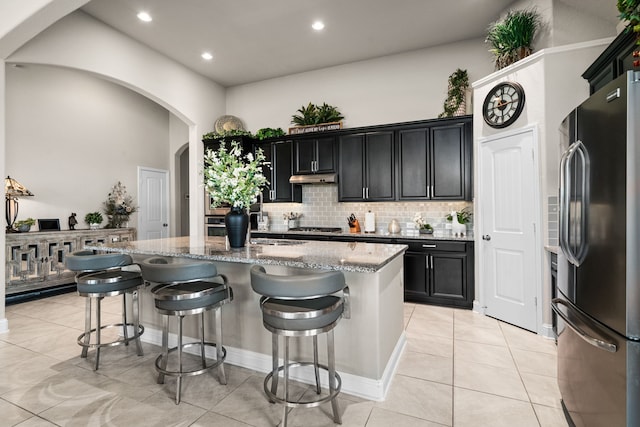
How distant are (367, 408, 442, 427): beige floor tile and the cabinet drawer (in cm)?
254

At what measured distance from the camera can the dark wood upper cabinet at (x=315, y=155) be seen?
5105 millimetres

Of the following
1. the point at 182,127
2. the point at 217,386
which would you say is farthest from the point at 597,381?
the point at 182,127

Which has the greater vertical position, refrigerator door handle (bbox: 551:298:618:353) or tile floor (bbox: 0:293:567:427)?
refrigerator door handle (bbox: 551:298:618:353)

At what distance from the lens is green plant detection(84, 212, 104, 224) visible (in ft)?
18.7

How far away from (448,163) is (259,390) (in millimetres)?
3579

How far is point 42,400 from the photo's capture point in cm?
217

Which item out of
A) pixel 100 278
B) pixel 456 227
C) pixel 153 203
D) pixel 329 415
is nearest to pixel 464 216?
pixel 456 227

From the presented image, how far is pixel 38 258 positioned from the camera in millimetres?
4691

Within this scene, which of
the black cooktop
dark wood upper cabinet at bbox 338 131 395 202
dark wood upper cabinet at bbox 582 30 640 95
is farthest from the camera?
the black cooktop

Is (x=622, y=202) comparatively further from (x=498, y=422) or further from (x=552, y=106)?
(x=552, y=106)

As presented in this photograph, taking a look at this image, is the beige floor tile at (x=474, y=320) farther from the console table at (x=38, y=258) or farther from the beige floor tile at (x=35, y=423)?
the console table at (x=38, y=258)

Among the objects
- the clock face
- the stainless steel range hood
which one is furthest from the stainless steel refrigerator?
the stainless steel range hood

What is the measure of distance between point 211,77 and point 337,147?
9.29 feet

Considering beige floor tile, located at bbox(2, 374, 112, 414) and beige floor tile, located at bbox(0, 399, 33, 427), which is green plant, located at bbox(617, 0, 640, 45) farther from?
beige floor tile, located at bbox(0, 399, 33, 427)
